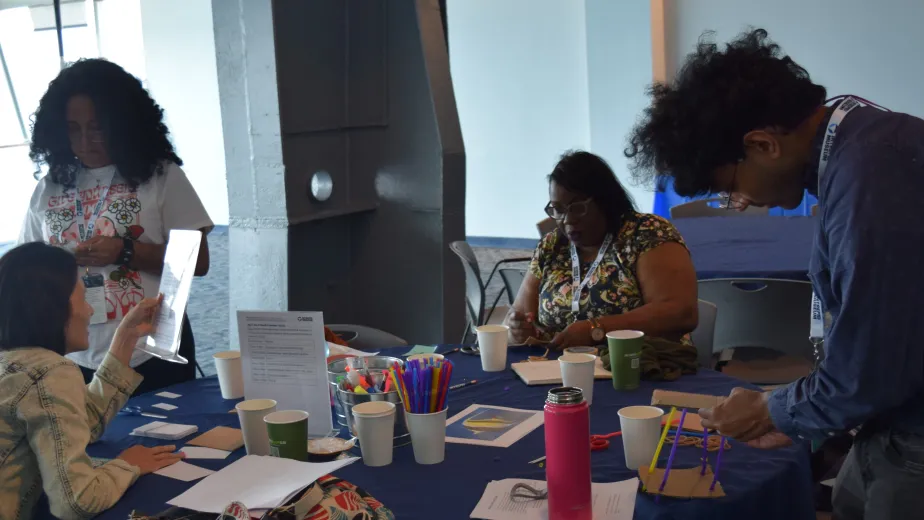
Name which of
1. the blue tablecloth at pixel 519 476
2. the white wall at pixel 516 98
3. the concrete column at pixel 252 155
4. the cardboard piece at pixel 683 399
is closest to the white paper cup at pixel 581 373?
the blue tablecloth at pixel 519 476

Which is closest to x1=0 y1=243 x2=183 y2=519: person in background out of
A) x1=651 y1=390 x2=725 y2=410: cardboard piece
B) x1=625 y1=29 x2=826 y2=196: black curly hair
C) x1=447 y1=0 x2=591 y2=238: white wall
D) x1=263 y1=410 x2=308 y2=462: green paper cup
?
x1=263 y1=410 x2=308 y2=462: green paper cup

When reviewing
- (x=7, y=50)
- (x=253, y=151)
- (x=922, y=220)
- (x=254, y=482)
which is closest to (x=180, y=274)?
(x=254, y=482)

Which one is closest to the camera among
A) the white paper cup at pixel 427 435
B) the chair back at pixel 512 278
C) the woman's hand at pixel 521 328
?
the white paper cup at pixel 427 435

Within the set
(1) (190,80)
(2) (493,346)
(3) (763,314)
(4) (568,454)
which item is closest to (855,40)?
(3) (763,314)

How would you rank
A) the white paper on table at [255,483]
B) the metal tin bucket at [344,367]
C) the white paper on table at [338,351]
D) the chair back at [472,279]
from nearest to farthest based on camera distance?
the white paper on table at [255,483] → the metal tin bucket at [344,367] → the white paper on table at [338,351] → the chair back at [472,279]

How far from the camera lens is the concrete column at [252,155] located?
3.81m

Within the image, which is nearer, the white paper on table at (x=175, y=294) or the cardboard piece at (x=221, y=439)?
the cardboard piece at (x=221, y=439)

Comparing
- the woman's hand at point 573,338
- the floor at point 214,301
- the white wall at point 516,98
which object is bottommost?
the floor at point 214,301

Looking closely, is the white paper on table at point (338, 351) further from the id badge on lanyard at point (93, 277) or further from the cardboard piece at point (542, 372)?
the id badge on lanyard at point (93, 277)

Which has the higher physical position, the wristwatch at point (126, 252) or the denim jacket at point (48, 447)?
the wristwatch at point (126, 252)

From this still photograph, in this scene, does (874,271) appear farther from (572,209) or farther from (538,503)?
(572,209)

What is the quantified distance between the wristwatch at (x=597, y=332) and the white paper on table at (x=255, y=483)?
→ 1077 millimetres

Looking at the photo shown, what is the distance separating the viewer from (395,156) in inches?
173

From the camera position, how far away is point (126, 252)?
2635mm
